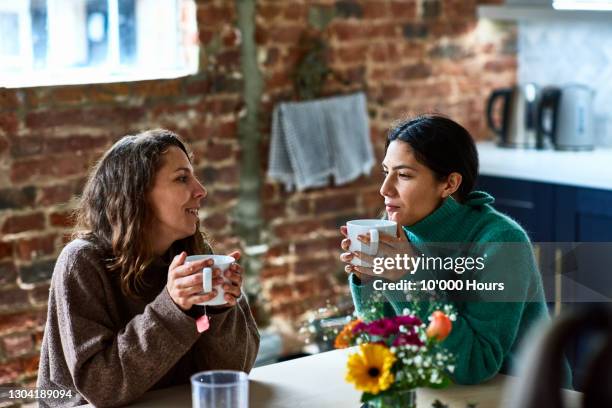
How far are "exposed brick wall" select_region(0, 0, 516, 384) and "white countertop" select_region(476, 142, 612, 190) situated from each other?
1.23ft

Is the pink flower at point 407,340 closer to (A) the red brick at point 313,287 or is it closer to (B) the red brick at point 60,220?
(B) the red brick at point 60,220

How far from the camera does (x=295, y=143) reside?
11.8 ft

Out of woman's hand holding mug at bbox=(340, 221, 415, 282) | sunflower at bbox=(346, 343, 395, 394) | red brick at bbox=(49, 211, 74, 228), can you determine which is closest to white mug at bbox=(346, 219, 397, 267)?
woman's hand holding mug at bbox=(340, 221, 415, 282)

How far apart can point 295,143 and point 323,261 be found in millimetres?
531

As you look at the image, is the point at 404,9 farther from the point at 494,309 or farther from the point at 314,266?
the point at 494,309

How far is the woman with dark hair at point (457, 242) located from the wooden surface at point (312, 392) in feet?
0.19

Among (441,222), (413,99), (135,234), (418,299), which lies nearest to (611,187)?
(413,99)

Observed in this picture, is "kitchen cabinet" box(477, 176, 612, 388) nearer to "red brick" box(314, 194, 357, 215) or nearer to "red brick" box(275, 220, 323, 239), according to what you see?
"red brick" box(314, 194, 357, 215)

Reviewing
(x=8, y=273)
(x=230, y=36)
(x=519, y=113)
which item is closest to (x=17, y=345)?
(x=8, y=273)

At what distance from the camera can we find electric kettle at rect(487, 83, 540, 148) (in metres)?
4.07

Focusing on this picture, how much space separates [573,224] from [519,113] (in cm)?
75

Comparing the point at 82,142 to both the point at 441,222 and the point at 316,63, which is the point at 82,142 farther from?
the point at 441,222

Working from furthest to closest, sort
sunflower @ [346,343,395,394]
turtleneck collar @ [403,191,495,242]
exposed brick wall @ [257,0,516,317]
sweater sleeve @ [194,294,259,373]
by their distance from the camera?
exposed brick wall @ [257,0,516,317] → turtleneck collar @ [403,191,495,242] → sweater sleeve @ [194,294,259,373] → sunflower @ [346,343,395,394]

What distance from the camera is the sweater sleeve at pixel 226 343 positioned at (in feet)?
6.40
